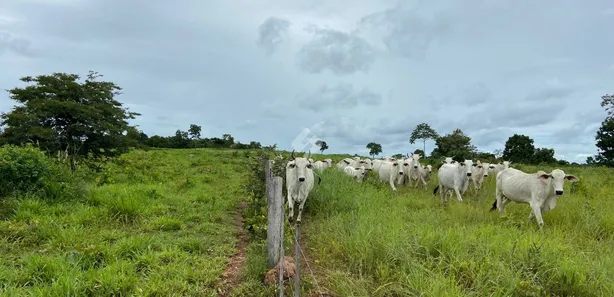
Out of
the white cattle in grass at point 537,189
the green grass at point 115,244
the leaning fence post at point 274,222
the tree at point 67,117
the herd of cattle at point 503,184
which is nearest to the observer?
the green grass at point 115,244

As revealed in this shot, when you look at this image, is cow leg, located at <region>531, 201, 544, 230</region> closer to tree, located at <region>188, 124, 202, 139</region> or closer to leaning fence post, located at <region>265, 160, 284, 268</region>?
leaning fence post, located at <region>265, 160, 284, 268</region>

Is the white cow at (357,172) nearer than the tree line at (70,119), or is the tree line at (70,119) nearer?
the tree line at (70,119)

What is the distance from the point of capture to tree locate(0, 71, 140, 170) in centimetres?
1108

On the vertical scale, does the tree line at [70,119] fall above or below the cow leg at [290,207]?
above

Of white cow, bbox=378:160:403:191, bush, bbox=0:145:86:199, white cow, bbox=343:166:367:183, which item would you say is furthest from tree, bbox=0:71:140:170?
white cow, bbox=378:160:403:191

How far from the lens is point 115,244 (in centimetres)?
577

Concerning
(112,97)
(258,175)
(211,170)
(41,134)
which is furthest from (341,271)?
(211,170)

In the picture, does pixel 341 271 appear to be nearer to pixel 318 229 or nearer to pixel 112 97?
pixel 318 229

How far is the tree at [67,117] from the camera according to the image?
11078 mm

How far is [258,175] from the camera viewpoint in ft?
34.3

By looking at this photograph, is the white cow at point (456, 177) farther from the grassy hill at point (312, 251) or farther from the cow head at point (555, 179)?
the cow head at point (555, 179)

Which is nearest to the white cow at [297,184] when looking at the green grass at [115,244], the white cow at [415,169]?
the green grass at [115,244]

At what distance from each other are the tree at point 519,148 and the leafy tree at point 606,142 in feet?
18.2

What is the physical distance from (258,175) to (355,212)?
10.7ft
